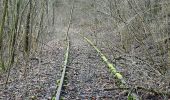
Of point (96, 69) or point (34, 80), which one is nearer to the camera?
point (34, 80)

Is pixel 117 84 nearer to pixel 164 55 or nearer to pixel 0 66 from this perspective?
pixel 164 55

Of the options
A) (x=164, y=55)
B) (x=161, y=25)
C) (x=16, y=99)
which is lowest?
(x=16, y=99)

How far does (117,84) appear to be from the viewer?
35.8 feet

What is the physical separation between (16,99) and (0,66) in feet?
17.9

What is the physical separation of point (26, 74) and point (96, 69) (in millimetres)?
2828

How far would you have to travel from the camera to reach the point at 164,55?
11.7 meters

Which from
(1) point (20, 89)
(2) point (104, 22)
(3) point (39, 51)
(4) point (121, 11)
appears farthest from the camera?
(2) point (104, 22)

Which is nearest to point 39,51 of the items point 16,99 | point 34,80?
point 34,80

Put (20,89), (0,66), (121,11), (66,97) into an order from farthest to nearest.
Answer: (121,11) < (0,66) < (20,89) < (66,97)

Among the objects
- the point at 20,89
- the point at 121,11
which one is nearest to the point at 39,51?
the point at 121,11

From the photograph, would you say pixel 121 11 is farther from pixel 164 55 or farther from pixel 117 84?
pixel 117 84

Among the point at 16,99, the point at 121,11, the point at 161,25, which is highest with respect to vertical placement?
the point at 121,11

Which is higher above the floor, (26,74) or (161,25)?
(161,25)

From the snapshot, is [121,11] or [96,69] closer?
[96,69]
